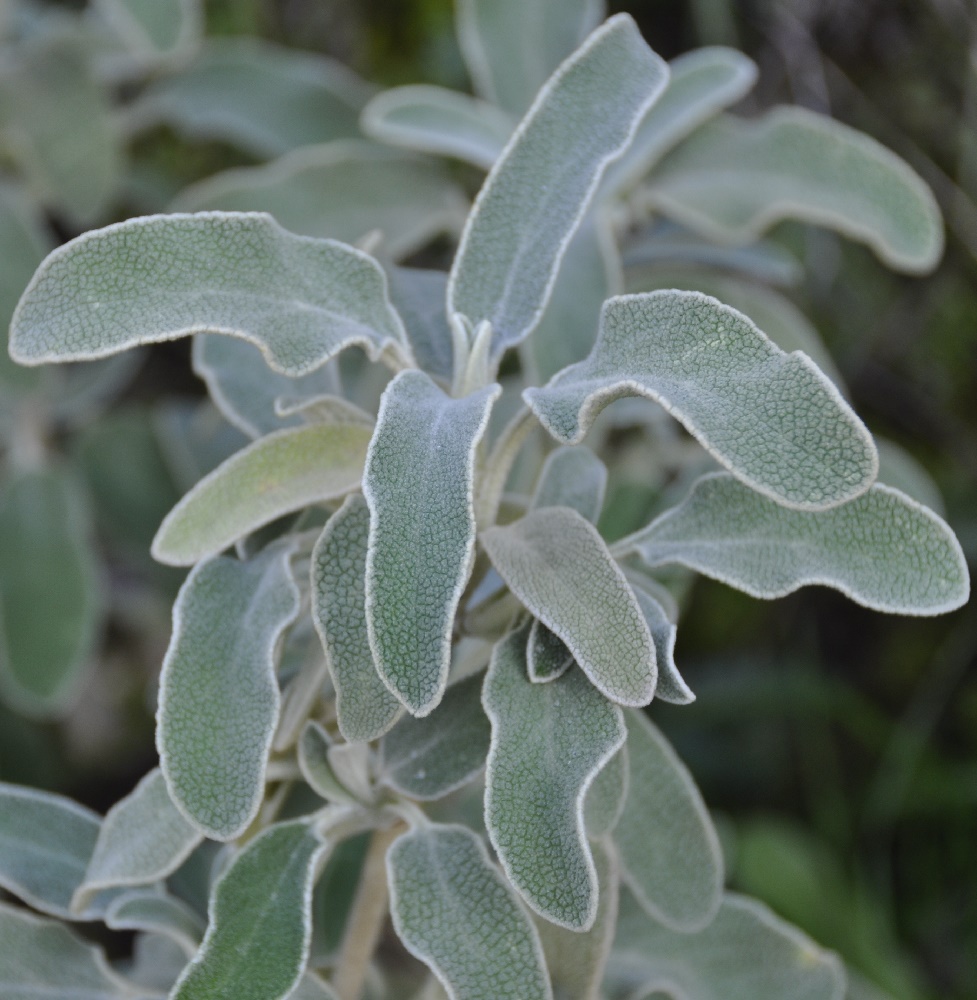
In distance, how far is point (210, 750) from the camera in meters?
0.69

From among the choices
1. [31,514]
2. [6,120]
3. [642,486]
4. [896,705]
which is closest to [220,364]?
[642,486]

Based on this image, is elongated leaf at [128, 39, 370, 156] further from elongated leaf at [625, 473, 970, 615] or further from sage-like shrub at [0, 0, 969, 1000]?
elongated leaf at [625, 473, 970, 615]

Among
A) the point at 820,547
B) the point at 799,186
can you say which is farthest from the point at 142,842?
the point at 799,186

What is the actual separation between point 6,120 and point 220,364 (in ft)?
2.40

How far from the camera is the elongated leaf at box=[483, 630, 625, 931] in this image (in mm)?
635

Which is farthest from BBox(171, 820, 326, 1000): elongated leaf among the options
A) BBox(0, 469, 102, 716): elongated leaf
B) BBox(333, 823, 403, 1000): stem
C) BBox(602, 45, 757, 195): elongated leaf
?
BBox(602, 45, 757, 195): elongated leaf

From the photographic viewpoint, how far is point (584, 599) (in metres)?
0.68

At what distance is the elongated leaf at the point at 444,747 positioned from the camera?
0.78m

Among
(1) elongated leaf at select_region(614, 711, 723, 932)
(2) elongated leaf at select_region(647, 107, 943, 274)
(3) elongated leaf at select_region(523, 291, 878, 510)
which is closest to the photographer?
(3) elongated leaf at select_region(523, 291, 878, 510)

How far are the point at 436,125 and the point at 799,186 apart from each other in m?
0.37

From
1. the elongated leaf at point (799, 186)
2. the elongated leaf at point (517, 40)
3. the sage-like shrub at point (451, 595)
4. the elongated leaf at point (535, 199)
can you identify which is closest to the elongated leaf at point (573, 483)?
the sage-like shrub at point (451, 595)

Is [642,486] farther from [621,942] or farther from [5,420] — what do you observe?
[5,420]

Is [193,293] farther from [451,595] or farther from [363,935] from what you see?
[363,935]

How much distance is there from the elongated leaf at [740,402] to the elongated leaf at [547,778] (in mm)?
161
